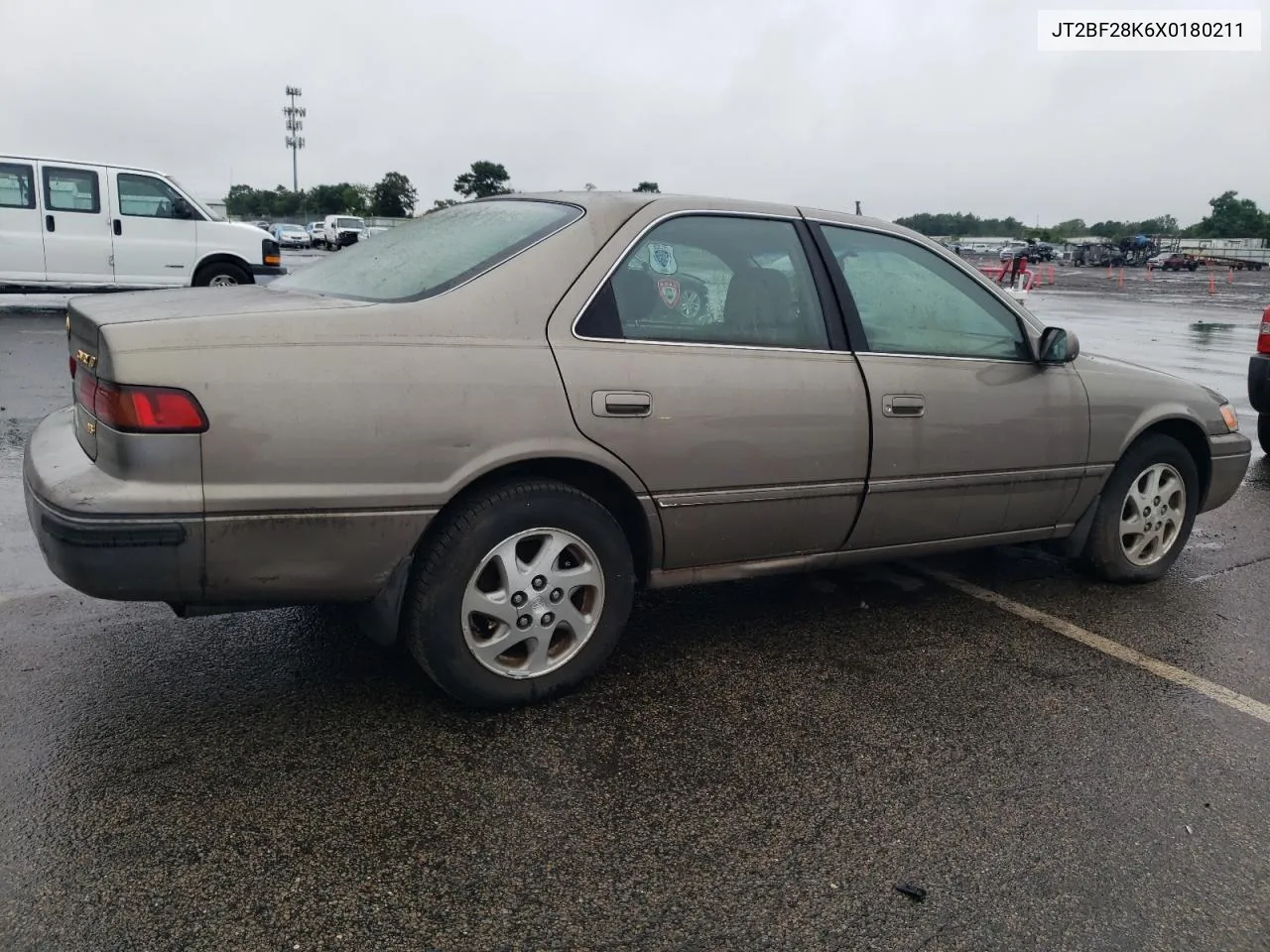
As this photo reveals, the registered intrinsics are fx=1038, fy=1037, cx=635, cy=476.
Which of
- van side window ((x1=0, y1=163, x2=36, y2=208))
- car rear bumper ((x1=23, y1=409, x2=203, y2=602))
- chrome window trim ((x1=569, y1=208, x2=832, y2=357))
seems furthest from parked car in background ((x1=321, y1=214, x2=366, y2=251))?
car rear bumper ((x1=23, y1=409, x2=203, y2=602))

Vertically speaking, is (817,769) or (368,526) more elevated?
(368,526)

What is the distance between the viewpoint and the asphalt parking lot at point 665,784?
224cm

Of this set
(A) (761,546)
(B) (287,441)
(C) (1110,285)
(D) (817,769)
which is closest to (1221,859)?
(D) (817,769)

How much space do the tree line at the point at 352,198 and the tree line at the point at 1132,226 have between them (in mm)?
31233

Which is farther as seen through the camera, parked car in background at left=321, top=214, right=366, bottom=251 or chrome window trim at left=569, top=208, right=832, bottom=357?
parked car in background at left=321, top=214, right=366, bottom=251

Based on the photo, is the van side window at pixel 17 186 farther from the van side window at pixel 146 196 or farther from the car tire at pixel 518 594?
the car tire at pixel 518 594

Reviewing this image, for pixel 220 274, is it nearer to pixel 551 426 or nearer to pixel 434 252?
pixel 434 252

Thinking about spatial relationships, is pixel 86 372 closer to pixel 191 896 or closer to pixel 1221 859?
pixel 191 896

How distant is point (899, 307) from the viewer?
12.6 ft

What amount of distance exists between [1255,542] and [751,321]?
3532mm

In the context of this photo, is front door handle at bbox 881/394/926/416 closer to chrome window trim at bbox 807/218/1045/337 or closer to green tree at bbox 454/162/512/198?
chrome window trim at bbox 807/218/1045/337

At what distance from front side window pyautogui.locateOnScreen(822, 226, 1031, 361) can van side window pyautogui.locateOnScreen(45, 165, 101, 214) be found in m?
12.0

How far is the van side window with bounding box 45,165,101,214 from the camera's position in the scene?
41.4ft

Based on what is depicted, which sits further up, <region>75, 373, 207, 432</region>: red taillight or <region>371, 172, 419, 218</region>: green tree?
<region>371, 172, 419, 218</region>: green tree
